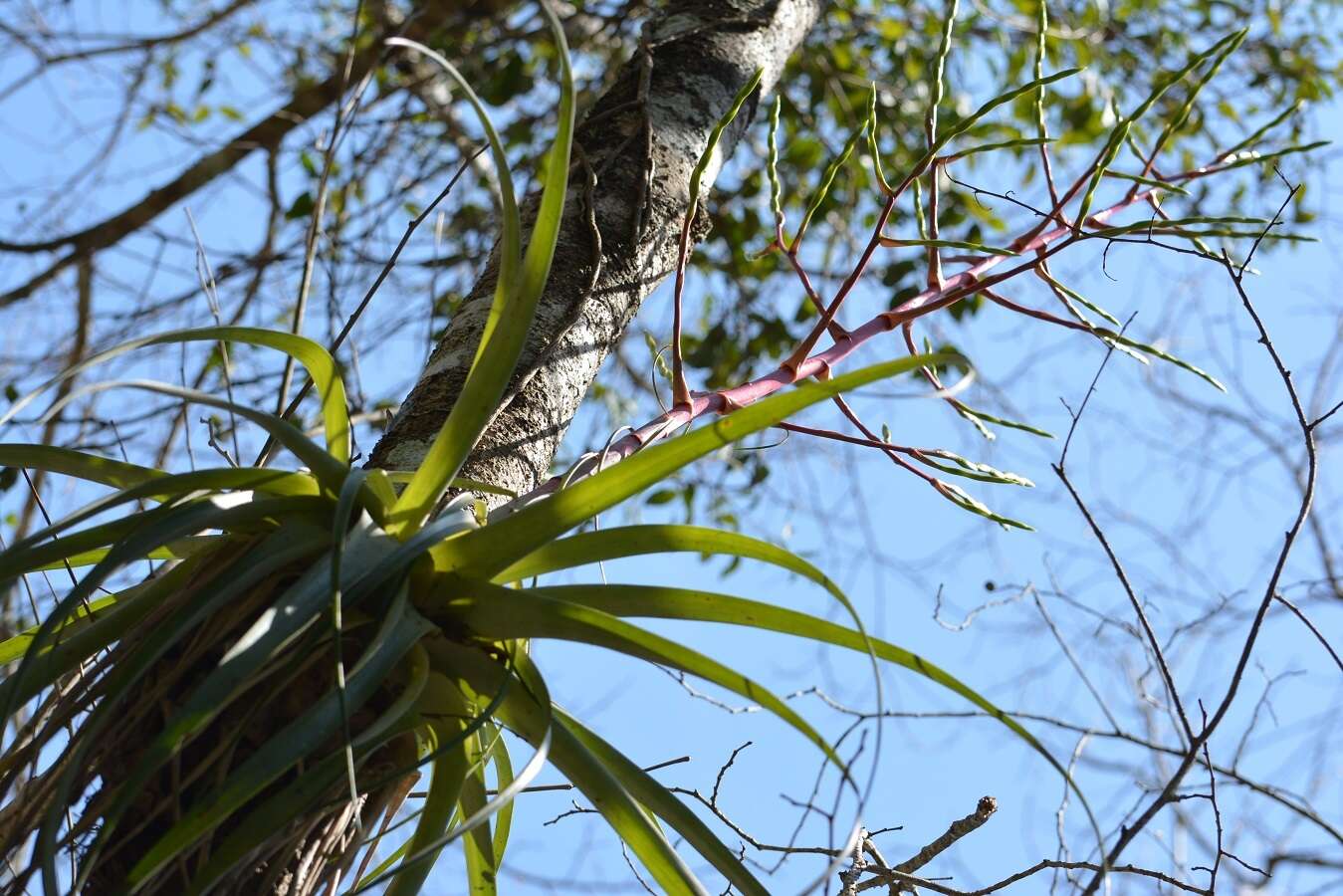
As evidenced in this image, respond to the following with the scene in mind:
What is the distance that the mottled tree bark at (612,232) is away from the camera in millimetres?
959

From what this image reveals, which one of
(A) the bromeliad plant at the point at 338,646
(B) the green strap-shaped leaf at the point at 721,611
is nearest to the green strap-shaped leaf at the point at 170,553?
(A) the bromeliad plant at the point at 338,646

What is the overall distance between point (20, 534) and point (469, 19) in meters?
1.37

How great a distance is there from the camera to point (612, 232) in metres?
1.10

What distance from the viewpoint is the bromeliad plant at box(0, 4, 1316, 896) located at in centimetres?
61

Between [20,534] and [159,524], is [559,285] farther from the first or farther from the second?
[20,534]

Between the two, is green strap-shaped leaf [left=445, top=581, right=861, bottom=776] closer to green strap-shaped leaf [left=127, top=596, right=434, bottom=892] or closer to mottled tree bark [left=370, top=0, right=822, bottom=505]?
green strap-shaped leaf [left=127, top=596, right=434, bottom=892]

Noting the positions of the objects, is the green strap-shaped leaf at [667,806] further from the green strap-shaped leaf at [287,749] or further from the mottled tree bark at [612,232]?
the mottled tree bark at [612,232]

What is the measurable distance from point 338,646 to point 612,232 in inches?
24.4

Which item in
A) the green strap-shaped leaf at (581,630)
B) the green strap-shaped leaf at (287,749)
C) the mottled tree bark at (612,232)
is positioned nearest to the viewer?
the green strap-shaped leaf at (287,749)

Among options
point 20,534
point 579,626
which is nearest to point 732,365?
point 20,534

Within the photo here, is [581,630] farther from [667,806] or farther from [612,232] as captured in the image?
[612,232]

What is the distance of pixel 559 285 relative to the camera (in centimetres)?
104

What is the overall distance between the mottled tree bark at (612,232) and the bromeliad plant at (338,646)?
169 mm

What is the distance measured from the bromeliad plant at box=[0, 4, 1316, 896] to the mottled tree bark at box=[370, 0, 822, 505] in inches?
6.6
